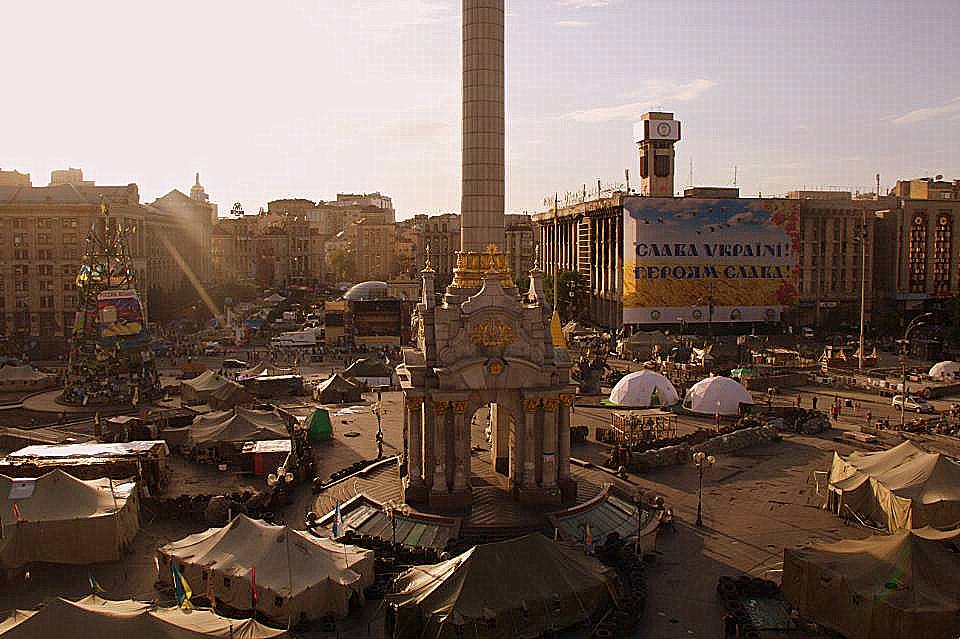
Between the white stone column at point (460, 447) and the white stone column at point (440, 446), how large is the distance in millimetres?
379

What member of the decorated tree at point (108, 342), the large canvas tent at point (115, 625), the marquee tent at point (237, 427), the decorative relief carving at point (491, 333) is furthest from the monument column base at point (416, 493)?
the decorated tree at point (108, 342)

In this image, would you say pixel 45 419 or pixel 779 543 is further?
pixel 45 419

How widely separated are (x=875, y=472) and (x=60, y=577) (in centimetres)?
3064

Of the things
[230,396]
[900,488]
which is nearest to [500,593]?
[900,488]

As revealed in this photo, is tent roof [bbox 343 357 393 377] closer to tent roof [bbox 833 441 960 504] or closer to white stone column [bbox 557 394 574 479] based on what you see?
white stone column [bbox 557 394 574 479]

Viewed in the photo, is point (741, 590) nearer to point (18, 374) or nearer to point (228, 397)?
point (228, 397)

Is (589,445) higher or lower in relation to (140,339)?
lower

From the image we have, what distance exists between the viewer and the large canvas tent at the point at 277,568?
25.1m

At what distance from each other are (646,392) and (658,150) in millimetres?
70354

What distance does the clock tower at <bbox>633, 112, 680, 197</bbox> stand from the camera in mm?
120438

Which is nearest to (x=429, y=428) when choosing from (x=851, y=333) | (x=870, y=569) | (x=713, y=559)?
(x=713, y=559)

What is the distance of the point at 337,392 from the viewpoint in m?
62.2

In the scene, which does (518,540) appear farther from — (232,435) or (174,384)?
(174,384)

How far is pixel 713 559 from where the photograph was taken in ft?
100.0
